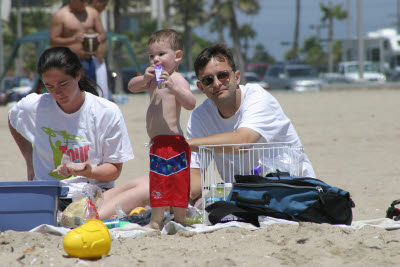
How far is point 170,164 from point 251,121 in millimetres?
715

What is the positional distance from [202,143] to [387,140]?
17.8ft

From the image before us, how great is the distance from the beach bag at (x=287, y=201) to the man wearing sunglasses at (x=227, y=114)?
37cm

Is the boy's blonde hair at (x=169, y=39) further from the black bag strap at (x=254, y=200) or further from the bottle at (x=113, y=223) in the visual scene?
the bottle at (x=113, y=223)

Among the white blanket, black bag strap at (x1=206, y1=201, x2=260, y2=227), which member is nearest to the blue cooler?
the white blanket

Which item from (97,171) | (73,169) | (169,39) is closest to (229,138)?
(169,39)

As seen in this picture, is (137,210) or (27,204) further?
(137,210)

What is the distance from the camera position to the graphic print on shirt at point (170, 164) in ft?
11.4

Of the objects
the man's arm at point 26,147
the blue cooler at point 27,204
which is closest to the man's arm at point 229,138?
the blue cooler at point 27,204

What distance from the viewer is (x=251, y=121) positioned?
3.87 meters

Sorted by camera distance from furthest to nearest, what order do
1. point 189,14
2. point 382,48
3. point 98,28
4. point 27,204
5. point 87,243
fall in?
point 189,14, point 382,48, point 98,28, point 27,204, point 87,243

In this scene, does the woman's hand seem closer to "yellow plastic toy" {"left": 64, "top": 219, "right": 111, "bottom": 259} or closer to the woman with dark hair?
the woman with dark hair

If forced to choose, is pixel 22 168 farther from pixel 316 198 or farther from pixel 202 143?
pixel 316 198

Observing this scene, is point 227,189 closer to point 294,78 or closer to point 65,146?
point 65,146

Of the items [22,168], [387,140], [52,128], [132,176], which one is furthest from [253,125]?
[387,140]
